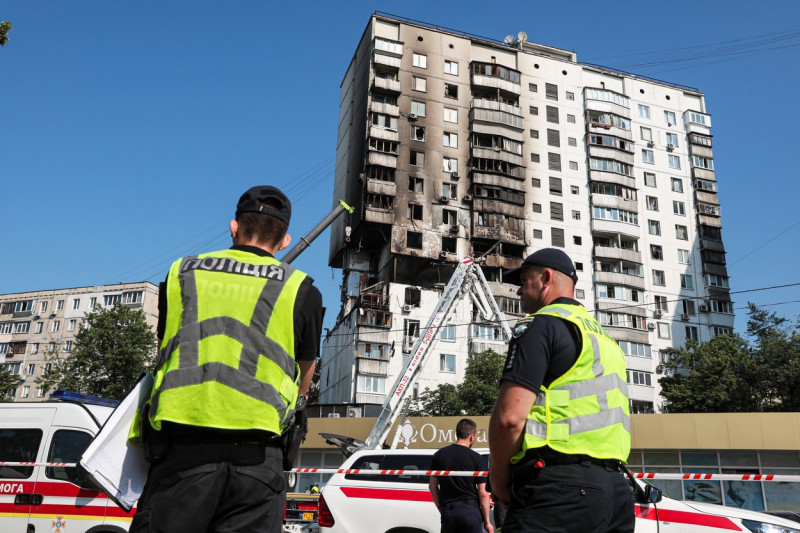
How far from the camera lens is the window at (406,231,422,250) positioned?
2267 inches

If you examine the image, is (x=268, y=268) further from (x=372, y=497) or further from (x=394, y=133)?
(x=394, y=133)

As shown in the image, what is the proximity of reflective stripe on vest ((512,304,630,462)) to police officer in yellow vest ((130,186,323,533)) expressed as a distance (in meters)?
1.00

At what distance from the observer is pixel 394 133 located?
5959 centimetres

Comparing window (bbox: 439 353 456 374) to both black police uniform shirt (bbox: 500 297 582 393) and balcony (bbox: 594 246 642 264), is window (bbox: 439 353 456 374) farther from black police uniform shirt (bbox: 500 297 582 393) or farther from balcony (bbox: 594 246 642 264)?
black police uniform shirt (bbox: 500 297 582 393)

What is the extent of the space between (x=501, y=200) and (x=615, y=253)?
11651 millimetres

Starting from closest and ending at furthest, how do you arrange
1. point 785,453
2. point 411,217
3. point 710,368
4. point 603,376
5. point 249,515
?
1. point 249,515
2. point 603,376
3. point 785,453
4. point 710,368
5. point 411,217

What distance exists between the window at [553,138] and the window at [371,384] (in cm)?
2863

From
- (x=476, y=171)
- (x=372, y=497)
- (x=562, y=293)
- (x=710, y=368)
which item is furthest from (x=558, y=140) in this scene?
(x=562, y=293)

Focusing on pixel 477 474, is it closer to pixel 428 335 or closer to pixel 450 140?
pixel 428 335

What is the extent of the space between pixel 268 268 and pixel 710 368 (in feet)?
165

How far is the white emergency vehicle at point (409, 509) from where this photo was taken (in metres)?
7.26

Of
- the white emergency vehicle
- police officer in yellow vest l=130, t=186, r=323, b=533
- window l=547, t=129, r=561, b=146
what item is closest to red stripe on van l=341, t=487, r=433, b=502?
the white emergency vehicle

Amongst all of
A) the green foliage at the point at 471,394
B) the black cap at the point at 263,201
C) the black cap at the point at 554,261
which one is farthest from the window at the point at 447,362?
the black cap at the point at 263,201

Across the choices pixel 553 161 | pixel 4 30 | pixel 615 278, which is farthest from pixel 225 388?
pixel 553 161
